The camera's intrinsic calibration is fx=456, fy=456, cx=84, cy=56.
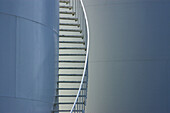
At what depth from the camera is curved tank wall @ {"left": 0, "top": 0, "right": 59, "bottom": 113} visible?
869cm

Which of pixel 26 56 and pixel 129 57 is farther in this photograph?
pixel 129 57

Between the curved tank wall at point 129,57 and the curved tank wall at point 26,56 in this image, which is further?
the curved tank wall at point 129,57

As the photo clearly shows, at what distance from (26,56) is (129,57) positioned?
3892 mm

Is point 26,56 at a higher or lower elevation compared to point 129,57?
lower

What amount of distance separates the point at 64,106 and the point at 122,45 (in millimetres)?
2289

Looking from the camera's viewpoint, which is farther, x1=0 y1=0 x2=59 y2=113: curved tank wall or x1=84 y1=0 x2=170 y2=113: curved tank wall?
x1=84 y1=0 x2=170 y2=113: curved tank wall

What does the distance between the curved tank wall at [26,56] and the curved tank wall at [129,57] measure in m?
2.70

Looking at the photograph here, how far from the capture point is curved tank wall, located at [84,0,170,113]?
12016 mm

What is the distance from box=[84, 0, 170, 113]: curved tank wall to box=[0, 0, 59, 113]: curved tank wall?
106 inches

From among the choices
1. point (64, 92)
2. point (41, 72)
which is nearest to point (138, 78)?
point (64, 92)

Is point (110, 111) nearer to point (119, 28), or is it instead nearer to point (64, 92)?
point (64, 92)

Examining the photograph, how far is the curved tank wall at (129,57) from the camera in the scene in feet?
39.4

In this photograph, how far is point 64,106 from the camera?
40.8 ft

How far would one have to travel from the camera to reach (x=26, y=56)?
29.7 ft
